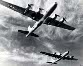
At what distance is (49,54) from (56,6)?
28175 millimetres

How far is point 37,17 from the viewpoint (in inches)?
1312

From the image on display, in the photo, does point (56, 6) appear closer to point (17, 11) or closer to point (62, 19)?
point (62, 19)

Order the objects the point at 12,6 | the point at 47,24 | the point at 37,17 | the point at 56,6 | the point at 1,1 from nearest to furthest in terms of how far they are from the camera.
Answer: the point at 56,6
the point at 1,1
the point at 12,6
the point at 37,17
the point at 47,24

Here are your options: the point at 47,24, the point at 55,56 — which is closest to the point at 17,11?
the point at 47,24

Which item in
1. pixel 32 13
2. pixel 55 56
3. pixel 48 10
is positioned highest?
pixel 32 13

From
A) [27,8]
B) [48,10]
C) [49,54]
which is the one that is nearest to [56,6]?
[48,10]

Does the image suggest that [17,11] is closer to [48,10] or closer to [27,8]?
[27,8]

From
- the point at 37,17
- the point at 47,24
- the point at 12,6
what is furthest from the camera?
the point at 47,24

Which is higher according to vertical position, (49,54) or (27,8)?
(27,8)

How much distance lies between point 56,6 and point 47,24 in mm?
10779

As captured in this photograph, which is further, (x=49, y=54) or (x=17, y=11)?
(x=49, y=54)

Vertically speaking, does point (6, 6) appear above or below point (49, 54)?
above

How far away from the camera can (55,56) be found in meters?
52.9

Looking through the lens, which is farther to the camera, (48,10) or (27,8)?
(27,8)
